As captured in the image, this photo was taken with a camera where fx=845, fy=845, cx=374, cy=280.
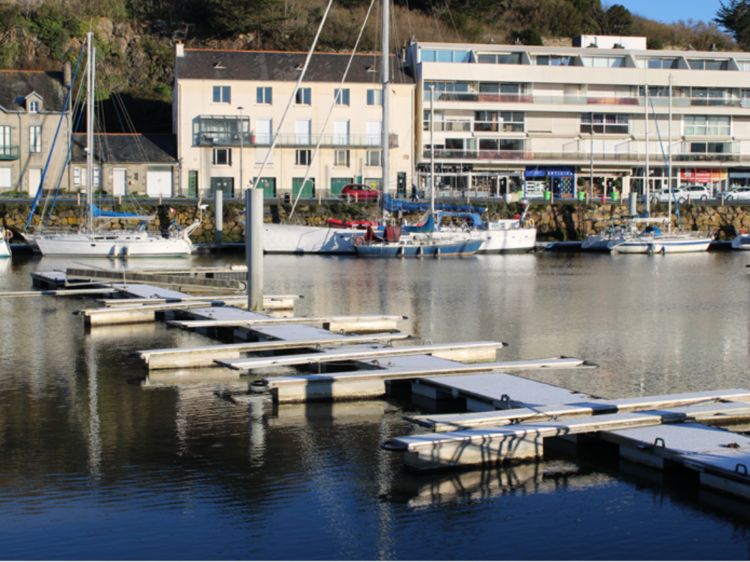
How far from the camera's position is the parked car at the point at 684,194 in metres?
62.2

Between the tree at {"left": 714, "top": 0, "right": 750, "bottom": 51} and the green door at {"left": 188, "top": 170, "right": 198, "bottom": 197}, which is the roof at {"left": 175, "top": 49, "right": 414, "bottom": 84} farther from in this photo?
the tree at {"left": 714, "top": 0, "right": 750, "bottom": 51}

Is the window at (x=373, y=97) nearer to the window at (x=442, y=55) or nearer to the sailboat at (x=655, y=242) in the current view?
the window at (x=442, y=55)

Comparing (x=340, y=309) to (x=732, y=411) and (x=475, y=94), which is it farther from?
(x=475, y=94)

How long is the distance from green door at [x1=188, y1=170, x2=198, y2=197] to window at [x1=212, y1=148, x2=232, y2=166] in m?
1.66

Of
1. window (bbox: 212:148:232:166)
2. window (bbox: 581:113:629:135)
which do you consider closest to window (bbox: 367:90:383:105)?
window (bbox: 212:148:232:166)

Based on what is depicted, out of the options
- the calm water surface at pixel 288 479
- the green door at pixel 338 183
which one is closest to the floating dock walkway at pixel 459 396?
the calm water surface at pixel 288 479

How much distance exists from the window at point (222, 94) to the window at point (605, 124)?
1129 inches

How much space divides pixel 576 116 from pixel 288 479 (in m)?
64.3

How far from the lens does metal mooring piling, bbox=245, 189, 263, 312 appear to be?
18.7m

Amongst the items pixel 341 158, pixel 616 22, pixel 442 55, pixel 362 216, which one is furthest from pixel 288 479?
pixel 616 22

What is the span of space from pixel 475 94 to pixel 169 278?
146 ft

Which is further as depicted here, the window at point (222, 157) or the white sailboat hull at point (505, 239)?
the window at point (222, 157)

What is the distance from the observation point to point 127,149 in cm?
6100

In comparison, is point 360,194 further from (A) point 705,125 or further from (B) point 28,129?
(A) point 705,125
